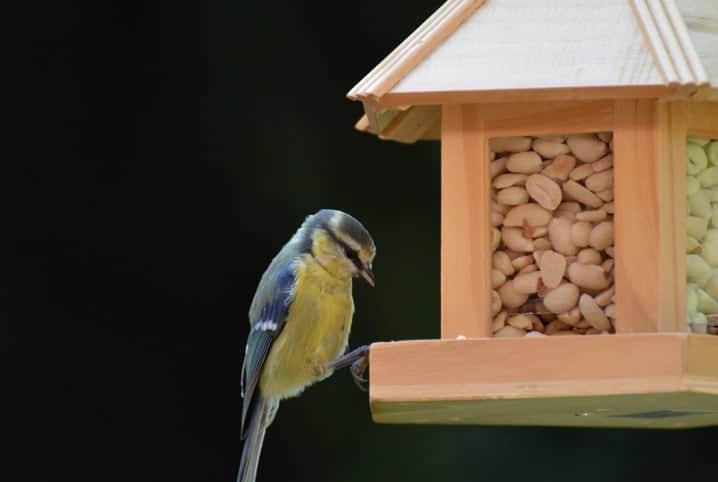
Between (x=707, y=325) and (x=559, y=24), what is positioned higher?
(x=559, y=24)

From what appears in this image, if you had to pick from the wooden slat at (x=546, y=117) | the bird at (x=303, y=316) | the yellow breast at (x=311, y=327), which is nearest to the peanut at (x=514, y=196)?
the wooden slat at (x=546, y=117)

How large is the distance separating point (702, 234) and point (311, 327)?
43.2 inches

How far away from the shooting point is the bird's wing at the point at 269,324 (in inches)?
147

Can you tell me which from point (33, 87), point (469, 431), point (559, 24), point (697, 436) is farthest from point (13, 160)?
point (559, 24)

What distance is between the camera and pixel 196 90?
5.01 metres

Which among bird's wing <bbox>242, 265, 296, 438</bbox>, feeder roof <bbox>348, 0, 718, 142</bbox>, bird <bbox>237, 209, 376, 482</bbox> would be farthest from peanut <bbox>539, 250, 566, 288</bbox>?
bird's wing <bbox>242, 265, 296, 438</bbox>

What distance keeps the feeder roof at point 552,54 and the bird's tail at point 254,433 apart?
1.21 meters

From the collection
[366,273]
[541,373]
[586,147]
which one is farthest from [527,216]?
[366,273]

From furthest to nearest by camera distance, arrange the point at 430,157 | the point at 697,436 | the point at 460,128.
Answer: the point at 430,157 → the point at 697,436 → the point at 460,128

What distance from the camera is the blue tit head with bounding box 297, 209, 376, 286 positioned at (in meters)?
3.59

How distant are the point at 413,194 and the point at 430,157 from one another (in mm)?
162

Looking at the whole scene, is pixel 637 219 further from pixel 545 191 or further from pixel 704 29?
pixel 704 29

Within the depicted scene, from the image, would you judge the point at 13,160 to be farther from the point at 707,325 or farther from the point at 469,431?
the point at 707,325

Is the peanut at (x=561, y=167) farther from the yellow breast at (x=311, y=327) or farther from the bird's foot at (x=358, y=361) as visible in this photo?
the yellow breast at (x=311, y=327)
